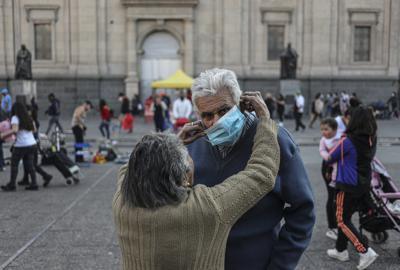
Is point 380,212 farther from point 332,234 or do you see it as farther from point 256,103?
point 256,103

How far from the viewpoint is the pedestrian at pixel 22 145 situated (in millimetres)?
10195

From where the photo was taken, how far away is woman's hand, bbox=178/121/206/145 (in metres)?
2.74

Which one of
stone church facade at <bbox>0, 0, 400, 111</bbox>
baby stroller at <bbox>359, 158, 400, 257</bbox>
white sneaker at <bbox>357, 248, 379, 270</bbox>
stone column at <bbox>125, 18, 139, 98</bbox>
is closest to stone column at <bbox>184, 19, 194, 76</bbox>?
stone church facade at <bbox>0, 0, 400, 111</bbox>

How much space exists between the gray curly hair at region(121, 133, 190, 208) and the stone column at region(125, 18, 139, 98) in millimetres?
28109

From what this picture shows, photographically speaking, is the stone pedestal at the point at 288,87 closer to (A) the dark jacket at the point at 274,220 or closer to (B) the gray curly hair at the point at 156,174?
(A) the dark jacket at the point at 274,220

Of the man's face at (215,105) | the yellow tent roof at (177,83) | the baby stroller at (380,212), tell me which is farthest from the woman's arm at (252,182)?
the yellow tent roof at (177,83)

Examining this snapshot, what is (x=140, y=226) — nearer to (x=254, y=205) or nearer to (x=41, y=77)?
(x=254, y=205)

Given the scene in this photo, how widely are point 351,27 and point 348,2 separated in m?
1.47

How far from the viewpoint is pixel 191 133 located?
2.78 meters

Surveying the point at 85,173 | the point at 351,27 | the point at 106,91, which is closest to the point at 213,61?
the point at 106,91

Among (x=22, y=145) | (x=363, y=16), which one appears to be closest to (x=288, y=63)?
(x=363, y=16)

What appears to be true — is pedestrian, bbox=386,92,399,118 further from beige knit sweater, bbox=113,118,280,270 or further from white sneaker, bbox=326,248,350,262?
beige knit sweater, bbox=113,118,280,270

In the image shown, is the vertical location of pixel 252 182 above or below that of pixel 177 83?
below

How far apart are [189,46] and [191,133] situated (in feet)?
91.2
